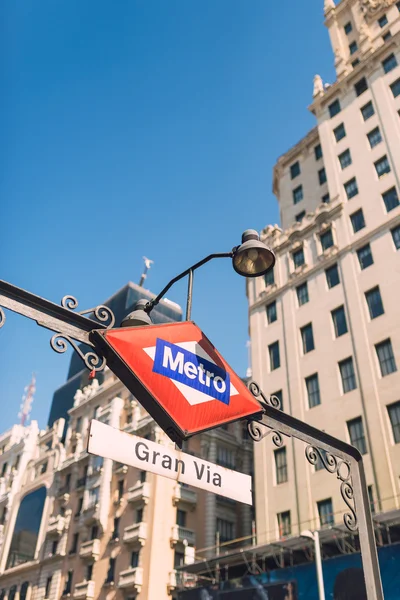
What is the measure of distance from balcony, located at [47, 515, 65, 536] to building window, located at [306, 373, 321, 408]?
26.5m

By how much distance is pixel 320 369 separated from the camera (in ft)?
106

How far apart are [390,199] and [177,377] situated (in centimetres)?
3180

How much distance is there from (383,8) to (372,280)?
27.2m

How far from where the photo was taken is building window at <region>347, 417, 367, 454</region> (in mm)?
27672

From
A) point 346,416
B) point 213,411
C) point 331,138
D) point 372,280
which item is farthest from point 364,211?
point 213,411

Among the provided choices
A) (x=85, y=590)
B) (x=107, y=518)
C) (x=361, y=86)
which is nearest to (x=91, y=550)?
(x=107, y=518)

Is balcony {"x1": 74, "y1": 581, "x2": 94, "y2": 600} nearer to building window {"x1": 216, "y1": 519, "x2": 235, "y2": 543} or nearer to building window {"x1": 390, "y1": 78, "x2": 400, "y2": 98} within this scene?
building window {"x1": 216, "y1": 519, "x2": 235, "y2": 543}

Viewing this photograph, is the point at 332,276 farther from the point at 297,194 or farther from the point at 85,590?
the point at 85,590

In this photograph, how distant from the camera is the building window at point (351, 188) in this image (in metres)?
37.4

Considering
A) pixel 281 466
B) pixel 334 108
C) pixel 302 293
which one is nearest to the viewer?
pixel 281 466

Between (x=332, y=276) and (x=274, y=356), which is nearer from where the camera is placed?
(x=332, y=276)

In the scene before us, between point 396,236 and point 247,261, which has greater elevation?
point 396,236

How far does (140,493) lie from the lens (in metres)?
38.0

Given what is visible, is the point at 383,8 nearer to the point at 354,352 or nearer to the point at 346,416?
the point at 354,352
